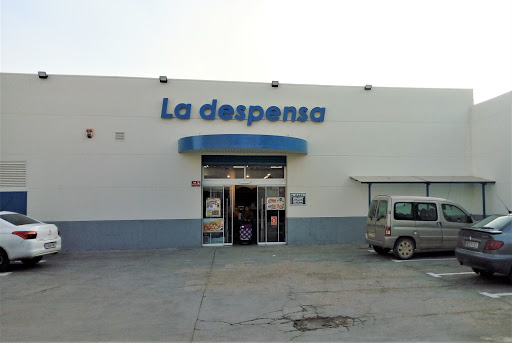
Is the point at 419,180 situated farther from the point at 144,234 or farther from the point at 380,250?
the point at 144,234

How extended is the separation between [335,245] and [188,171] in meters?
6.14

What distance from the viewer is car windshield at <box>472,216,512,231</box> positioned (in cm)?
772

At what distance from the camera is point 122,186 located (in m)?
13.7

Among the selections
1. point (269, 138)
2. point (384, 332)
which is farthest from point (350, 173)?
point (384, 332)

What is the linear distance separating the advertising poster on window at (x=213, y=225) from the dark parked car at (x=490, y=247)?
327 inches

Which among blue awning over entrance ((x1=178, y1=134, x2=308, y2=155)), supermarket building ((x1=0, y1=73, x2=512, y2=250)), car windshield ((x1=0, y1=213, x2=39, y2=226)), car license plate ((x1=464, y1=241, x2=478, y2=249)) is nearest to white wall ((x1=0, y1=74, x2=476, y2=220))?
supermarket building ((x1=0, y1=73, x2=512, y2=250))

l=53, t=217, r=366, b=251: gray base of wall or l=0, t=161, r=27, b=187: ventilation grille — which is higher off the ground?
l=0, t=161, r=27, b=187: ventilation grille

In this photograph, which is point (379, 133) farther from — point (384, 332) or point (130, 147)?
point (384, 332)

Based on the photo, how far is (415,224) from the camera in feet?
36.0

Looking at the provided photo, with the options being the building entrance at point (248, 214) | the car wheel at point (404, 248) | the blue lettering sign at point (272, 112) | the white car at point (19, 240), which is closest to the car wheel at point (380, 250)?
the car wheel at point (404, 248)

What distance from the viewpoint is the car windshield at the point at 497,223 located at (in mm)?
7723

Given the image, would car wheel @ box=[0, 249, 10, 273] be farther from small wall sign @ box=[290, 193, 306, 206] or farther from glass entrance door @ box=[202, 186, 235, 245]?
small wall sign @ box=[290, 193, 306, 206]

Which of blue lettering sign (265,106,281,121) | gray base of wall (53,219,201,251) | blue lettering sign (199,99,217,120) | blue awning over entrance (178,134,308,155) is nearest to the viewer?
blue awning over entrance (178,134,308,155)

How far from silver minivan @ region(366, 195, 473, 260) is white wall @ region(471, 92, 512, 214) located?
401 cm
